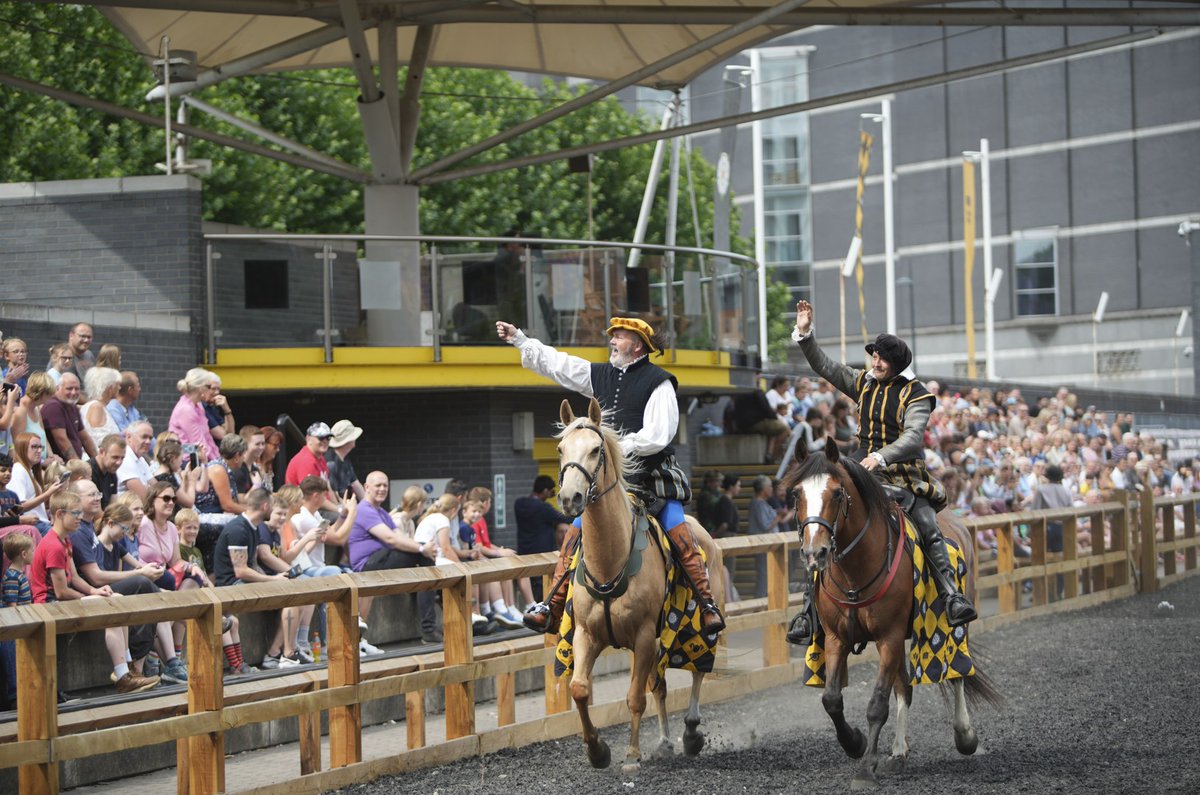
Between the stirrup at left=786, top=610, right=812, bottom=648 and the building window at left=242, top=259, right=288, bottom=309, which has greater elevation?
the building window at left=242, top=259, right=288, bottom=309

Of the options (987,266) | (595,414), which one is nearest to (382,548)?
(595,414)

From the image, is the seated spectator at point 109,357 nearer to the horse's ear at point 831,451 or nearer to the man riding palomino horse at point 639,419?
the man riding palomino horse at point 639,419

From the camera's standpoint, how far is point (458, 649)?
10086 mm

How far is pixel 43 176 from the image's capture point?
3300cm

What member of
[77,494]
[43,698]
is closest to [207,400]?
[77,494]

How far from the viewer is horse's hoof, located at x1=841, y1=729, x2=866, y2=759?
933 cm

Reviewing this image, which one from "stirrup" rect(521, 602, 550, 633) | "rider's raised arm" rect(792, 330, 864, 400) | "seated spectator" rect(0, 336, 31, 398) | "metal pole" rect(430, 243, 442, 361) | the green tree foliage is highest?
the green tree foliage

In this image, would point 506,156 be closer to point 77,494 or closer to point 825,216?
point 825,216

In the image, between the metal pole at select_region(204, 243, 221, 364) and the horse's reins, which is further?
the metal pole at select_region(204, 243, 221, 364)

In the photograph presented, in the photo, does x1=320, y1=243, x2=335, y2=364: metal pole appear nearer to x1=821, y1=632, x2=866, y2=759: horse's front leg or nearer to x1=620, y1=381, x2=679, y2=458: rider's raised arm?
x1=620, y1=381, x2=679, y2=458: rider's raised arm

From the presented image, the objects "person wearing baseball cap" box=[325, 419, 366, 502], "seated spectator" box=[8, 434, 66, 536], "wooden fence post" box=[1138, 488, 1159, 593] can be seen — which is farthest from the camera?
"wooden fence post" box=[1138, 488, 1159, 593]

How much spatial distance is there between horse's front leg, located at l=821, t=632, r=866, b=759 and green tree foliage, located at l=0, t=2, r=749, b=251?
19601 mm

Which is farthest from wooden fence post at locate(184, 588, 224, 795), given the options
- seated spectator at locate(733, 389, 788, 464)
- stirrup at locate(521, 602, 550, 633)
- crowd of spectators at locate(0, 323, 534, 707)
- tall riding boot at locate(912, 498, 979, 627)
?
seated spectator at locate(733, 389, 788, 464)

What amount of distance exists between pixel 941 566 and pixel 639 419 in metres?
2.01
